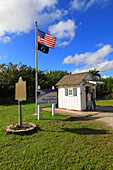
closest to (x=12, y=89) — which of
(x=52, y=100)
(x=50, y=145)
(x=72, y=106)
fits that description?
(x=72, y=106)

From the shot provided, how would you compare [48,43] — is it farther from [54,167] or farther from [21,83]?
[54,167]

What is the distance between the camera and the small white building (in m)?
9.91

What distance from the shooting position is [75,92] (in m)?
10.2

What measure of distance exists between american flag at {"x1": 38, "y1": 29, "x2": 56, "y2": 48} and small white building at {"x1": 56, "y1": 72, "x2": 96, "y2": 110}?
384 centimetres

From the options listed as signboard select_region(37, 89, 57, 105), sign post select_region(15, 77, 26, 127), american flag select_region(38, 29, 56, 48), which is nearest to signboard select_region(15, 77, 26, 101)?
sign post select_region(15, 77, 26, 127)

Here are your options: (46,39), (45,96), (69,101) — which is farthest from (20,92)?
(69,101)

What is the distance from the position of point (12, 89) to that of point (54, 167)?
16.4m

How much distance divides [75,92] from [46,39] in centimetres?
482

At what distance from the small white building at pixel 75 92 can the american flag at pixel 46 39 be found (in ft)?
12.6

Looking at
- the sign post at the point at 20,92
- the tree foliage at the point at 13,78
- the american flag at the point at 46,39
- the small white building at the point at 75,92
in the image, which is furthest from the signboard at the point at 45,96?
the tree foliage at the point at 13,78

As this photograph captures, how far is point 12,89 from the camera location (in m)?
17.8

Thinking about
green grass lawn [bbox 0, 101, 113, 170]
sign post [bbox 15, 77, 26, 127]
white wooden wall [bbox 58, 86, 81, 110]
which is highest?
sign post [bbox 15, 77, 26, 127]

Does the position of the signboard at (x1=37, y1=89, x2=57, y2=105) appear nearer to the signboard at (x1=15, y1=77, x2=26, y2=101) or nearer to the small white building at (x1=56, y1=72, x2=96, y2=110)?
the signboard at (x1=15, y1=77, x2=26, y2=101)

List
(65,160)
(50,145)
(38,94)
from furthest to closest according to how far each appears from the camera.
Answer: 1. (38,94)
2. (50,145)
3. (65,160)
